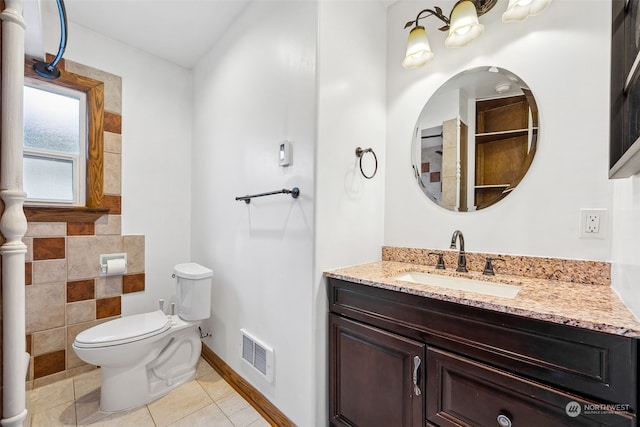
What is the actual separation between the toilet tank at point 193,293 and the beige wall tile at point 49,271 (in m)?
0.81

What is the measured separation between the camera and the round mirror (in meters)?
1.31

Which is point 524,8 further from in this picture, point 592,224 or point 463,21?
point 592,224

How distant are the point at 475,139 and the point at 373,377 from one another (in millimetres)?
1312

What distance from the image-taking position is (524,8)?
44.9 inches

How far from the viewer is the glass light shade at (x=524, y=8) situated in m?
1.11

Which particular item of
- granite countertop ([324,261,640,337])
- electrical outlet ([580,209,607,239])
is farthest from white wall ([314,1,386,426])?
electrical outlet ([580,209,607,239])

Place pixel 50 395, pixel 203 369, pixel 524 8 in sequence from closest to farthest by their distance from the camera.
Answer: pixel 524 8 < pixel 50 395 < pixel 203 369

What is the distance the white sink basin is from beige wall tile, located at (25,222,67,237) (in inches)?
90.7

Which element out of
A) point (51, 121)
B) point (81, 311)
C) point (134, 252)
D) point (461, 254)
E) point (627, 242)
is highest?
point (51, 121)

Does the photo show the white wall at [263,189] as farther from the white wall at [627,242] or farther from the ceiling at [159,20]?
the white wall at [627,242]

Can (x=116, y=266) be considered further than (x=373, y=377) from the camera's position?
Yes

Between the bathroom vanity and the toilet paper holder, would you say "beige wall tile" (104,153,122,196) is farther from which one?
the bathroom vanity

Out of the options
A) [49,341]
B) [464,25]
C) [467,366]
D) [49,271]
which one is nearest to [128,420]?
[49,341]

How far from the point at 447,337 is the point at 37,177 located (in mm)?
2717
